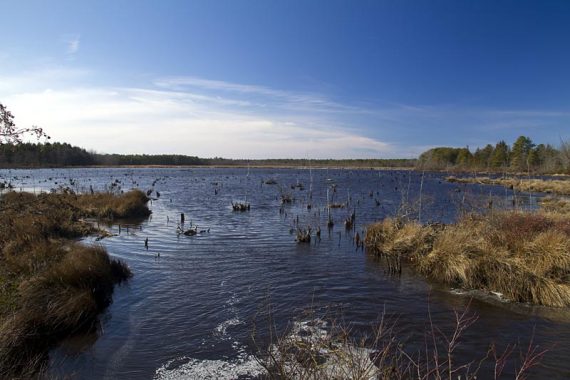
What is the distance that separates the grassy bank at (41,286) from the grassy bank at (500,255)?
35.8 ft

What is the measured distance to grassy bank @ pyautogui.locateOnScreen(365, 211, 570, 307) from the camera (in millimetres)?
10719

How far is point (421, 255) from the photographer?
1481 cm

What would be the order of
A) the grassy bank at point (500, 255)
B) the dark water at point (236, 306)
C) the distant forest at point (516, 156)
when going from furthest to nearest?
1. the distant forest at point (516, 156)
2. the grassy bank at point (500, 255)
3. the dark water at point (236, 306)

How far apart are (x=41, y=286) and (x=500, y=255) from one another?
13.7 metres

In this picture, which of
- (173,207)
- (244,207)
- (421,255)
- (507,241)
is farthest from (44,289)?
(173,207)

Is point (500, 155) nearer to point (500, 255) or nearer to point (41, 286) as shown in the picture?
point (500, 255)

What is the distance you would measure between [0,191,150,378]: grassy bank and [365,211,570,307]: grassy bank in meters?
10.9

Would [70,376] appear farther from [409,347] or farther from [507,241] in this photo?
[507,241]

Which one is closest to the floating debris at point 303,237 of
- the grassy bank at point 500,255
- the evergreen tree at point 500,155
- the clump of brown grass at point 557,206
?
the grassy bank at point 500,255

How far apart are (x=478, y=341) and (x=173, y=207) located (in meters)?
29.1

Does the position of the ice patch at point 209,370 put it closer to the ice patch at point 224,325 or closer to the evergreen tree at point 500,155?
the ice patch at point 224,325

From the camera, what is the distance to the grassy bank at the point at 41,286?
6.94m

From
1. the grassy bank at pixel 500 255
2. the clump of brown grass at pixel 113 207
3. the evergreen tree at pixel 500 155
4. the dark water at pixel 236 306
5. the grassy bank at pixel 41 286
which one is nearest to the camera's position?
the grassy bank at pixel 41 286

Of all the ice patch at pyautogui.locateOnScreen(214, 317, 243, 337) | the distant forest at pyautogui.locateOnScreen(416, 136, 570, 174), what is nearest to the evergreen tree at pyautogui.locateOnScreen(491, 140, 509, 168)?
the distant forest at pyautogui.locateOnScreen(416, 136, 570, 174)
